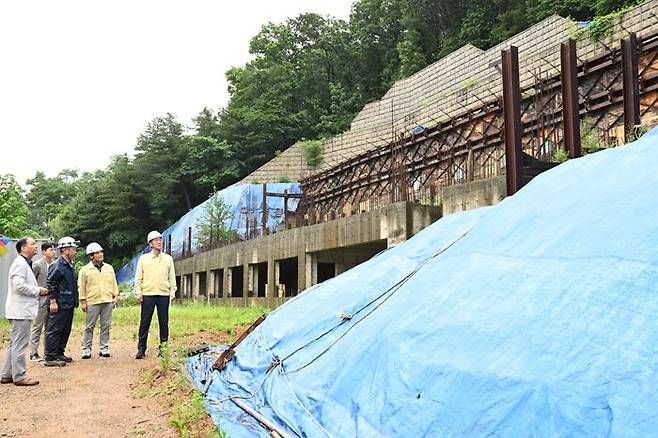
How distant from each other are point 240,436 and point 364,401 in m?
1.07

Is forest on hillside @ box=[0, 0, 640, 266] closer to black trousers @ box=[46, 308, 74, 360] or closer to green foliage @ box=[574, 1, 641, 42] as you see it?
green foliage @ box=[574, 1, 641, 42]

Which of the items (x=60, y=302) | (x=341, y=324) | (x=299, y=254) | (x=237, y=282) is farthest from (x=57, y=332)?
(x=237, y=282)

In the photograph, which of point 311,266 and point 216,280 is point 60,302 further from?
point 216,280

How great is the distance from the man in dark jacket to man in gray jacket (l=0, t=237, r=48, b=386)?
1492 mm

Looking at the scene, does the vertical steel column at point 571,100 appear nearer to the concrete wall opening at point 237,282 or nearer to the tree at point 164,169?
the concrete wall opening at point 237,282

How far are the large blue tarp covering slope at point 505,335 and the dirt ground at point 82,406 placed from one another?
0.64 metres

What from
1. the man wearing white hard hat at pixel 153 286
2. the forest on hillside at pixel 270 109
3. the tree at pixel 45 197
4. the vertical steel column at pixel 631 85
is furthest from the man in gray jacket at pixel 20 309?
the tree at pixel 45 197

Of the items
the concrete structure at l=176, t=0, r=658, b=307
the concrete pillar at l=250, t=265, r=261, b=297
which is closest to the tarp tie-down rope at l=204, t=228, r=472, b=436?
the concrete structure at l=176, t=0, r=658, b=307

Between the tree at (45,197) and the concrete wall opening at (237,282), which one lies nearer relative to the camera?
the concrete wall opening at (237,282)

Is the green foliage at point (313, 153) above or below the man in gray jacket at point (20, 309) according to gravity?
above

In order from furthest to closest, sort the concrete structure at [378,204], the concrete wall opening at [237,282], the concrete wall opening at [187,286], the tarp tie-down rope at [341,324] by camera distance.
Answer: the concrete wall opening at [187,286] < the concrete wall opening at [237,282] < the concrete structure at [378,204] < the tarp tie-down rope at [341,324]

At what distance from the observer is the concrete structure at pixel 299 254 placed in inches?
534

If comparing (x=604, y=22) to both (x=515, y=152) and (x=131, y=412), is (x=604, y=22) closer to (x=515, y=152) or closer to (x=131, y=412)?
(x=515, y=152)

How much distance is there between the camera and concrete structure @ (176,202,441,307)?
13570mm
